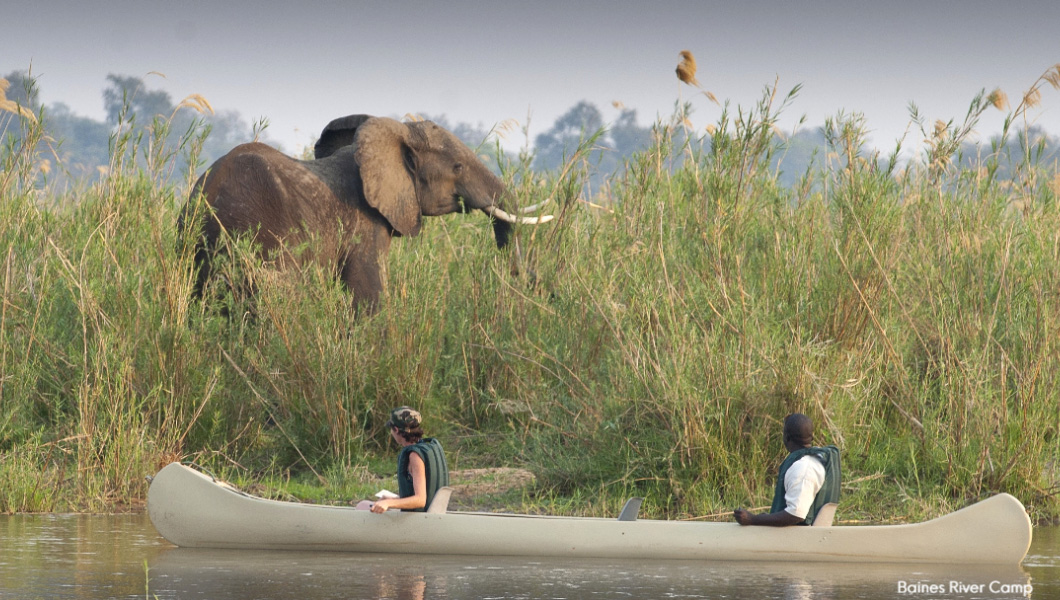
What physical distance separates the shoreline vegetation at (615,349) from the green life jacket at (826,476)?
1.05 meters

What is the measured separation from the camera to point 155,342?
1050 centimetres

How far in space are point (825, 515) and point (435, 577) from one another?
213 centimetres

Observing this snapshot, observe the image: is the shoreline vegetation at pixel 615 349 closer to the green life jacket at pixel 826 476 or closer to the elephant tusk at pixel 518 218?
the elephant tusk at pixel 518 218

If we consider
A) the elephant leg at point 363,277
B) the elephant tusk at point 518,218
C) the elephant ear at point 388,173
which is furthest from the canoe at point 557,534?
the elephant ear at point 388,173

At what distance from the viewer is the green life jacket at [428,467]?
27.5ft

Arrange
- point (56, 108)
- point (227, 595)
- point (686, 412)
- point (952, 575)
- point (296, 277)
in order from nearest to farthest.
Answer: point (227, 595) → point (952, 575) → point (686, 412) → point (296, 277) → point (56, 108)

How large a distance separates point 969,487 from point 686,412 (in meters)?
1.93

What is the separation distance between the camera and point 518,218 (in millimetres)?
13039

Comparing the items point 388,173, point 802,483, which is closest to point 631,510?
point 802,483

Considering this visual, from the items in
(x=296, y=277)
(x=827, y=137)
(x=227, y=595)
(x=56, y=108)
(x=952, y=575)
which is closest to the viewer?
(x=227, y=595)

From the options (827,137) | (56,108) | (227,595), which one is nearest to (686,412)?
(827,137)

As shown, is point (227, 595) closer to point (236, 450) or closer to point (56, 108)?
point (236, 450)

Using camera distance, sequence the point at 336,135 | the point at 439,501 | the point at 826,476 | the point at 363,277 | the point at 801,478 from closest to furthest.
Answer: the point at 801,478
the point at 826,476
the point at 439,501
the point at 363,277
the point at 336,135

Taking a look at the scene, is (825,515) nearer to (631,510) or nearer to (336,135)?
(631,510)
